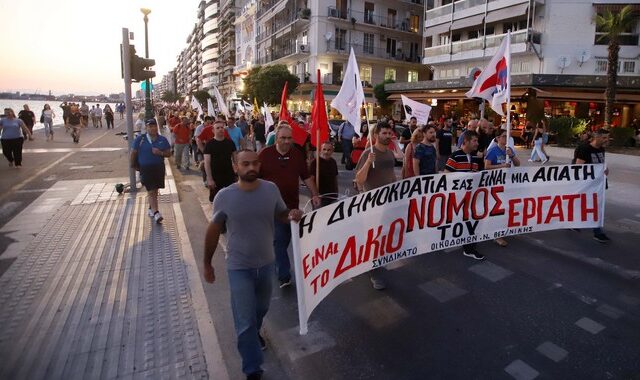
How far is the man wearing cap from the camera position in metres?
7.44

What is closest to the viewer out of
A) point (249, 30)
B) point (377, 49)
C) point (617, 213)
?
point (617, 213)

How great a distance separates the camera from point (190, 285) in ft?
16.0

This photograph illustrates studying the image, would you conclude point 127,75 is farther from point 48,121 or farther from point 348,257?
point 48,121

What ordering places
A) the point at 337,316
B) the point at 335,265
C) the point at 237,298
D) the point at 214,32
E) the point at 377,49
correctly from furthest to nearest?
1. the point at 214,32
2. the point at 377,49
3. the point at 337,316
4. the point at 335,265
5. the point at 237,298

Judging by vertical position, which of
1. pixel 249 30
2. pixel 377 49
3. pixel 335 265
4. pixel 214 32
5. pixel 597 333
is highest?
pixel 214 32

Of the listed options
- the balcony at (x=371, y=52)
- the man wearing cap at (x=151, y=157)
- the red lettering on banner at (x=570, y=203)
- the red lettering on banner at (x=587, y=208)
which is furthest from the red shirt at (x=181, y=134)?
the balcony at (x=371, y=52)

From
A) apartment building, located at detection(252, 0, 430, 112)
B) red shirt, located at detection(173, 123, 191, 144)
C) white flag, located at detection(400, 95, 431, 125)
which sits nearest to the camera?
white flag, located at detection(400, 95, 431, 125)

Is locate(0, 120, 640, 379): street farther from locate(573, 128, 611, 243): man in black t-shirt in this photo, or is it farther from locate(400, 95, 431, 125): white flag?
locate(400, 95, 431, 125): white flag

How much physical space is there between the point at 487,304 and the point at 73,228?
20.6 ft

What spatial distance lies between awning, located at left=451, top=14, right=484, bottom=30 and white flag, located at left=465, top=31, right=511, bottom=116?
2791 centimetres

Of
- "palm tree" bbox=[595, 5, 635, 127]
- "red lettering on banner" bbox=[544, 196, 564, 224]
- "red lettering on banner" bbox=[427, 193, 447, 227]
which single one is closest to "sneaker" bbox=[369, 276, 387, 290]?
"red lettering on banner" bbox=[427, 193, 447, 227]

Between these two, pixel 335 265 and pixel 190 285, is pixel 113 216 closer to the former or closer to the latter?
pixel 190 285

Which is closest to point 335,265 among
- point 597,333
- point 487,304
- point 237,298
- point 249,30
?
point 237,298

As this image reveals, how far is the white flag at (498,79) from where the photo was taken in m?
7.29
